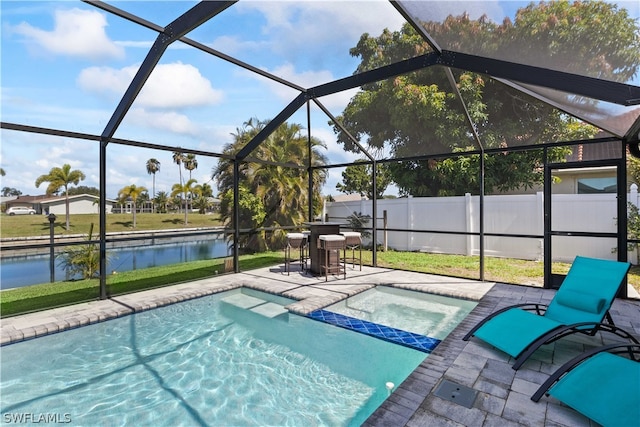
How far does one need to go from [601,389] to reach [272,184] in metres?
11.4

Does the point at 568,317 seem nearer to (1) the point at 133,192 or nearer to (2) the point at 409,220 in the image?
(2) the point at 409,220

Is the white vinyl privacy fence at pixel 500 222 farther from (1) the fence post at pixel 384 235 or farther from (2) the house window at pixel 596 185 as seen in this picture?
(2) the house window at pixel 596 185

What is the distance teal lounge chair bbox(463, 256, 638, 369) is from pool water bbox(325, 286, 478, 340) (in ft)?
3.03

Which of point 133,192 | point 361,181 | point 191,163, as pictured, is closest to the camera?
point 361,181

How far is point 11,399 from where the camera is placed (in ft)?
Result: 10.4

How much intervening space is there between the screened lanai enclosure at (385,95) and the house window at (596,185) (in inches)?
2.0

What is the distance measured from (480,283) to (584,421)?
4631 millimetres

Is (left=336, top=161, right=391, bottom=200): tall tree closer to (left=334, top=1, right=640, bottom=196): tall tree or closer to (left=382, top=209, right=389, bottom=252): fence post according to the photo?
(left=382, top=209, right=389, bottom=252): fence post

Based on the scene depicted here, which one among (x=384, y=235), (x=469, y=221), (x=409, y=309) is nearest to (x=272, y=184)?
(x=384, y=235)

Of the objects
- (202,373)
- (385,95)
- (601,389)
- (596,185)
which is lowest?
(202,373)

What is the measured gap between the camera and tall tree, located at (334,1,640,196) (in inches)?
117

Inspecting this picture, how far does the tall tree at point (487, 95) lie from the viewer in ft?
9.75

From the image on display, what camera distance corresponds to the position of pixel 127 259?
458 inches

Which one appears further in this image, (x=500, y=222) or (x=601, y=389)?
(x=500, y=222)
